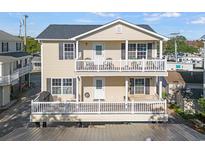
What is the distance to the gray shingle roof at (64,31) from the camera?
1681 cm

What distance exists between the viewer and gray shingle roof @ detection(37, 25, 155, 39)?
16.8m

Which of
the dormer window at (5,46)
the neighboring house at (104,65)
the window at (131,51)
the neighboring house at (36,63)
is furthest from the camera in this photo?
the neighboring house at (36,63)

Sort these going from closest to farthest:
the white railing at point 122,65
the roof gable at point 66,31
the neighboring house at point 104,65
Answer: the white railing at point 122,65 → the neighboring house at point 104,65 → the roof gable at point 66,31

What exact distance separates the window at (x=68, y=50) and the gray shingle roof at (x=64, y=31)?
1.56 ft

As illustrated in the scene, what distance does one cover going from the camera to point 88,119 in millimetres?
13656

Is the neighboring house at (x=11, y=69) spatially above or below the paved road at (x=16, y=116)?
above

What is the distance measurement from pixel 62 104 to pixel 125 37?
497 centimetres

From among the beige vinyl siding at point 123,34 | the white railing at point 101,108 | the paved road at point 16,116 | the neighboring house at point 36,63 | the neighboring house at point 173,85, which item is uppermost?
the beige vinyl siding at point 123,34

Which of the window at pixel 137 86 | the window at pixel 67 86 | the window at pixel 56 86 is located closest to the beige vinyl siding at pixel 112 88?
the window at pixel 137 86

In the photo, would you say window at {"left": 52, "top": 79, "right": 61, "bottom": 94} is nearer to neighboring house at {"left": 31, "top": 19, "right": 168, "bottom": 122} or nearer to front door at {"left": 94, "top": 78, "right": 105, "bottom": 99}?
neighboring house at {"left": 31, "top": 19, "right": 168, "bottom": 122}

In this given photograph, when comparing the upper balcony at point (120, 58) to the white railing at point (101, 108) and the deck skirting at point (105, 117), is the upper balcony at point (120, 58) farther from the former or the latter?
the deck skirting at point (105, 117)

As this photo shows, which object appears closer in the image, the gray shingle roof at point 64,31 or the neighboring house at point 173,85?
the gray shingle roof at point 64,31

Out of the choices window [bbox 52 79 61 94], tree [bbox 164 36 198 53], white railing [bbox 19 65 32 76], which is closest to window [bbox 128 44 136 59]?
window [bbox 52 79 61 94]
